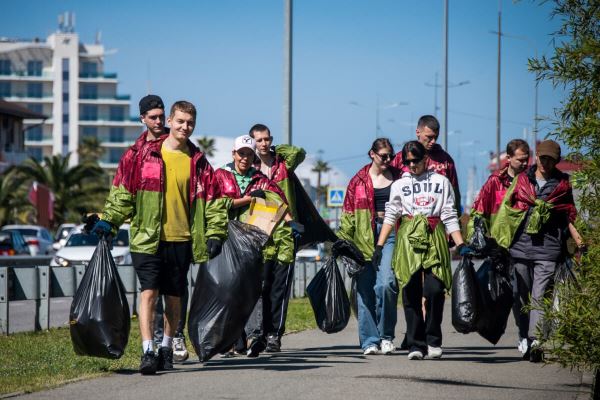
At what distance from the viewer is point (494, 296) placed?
10805 millimetres

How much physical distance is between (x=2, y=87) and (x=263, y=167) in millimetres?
133858

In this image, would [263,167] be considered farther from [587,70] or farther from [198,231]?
[587,70]

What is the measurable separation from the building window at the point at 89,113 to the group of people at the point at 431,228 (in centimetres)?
13320

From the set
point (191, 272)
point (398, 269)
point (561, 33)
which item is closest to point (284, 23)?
point (191, 272)

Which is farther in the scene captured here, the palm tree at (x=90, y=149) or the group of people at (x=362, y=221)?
the palm tree at (x=90, y=149)

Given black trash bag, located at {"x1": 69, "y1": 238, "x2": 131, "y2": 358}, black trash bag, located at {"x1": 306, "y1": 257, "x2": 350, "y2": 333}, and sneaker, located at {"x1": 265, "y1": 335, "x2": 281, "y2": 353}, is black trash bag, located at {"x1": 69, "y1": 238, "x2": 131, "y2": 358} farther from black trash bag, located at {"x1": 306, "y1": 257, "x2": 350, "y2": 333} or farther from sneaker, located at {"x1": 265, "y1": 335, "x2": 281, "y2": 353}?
black trash bag, located at {"x1": 306, "y1": 257, "x2": 350, "y2": 333}

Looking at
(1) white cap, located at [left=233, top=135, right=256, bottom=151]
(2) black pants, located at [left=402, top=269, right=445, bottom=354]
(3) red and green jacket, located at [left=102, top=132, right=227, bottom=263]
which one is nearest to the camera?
(3) red and green jacket, located at [left=102, top=132, right=227, bottom=263]

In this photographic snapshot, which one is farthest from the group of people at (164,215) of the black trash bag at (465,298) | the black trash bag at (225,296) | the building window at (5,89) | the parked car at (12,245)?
the building window at (5,89)

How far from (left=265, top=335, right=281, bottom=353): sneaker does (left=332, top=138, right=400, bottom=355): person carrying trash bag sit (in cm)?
73

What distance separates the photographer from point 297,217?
40.4ft

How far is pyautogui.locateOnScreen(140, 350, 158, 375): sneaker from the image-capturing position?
881 cm

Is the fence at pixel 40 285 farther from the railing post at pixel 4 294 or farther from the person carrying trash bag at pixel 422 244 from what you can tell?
the person carrying trash bag at pixel 422 244

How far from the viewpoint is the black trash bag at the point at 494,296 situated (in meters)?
10.8

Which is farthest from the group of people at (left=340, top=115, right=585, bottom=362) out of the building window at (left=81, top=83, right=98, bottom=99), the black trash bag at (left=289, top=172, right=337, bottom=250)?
the building window at (left=81, top=83, right=98, bottom=99)
